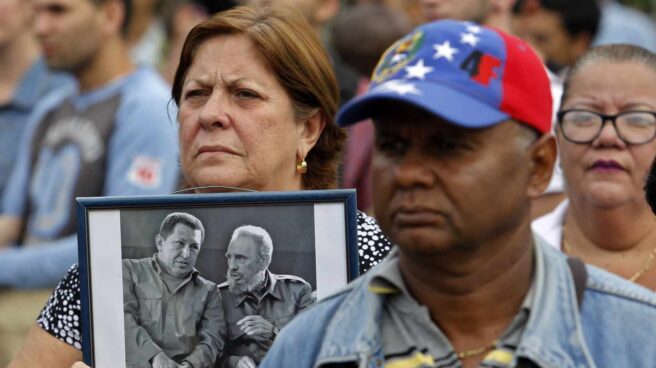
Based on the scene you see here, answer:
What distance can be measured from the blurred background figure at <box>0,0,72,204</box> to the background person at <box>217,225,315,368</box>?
5.15 m

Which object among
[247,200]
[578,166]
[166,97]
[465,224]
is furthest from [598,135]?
[166,97]

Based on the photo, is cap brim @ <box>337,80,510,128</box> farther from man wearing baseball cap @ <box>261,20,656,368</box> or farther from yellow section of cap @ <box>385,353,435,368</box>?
yellow section of cap @ <box>385,353,435,368</box>

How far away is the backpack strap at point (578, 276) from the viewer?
2.70 metres

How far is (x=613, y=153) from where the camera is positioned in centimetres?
481

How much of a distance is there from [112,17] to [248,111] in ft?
10.9

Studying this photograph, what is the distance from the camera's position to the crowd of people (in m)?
2.67

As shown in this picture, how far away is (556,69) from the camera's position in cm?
812

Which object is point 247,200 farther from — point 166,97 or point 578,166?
point 166,97

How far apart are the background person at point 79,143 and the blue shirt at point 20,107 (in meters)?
0.95

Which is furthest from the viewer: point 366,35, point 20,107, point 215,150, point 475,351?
point 20,107

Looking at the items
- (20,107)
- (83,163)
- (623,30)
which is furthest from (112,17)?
(623,30)

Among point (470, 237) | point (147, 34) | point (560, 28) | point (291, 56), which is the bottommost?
point (470, 237)

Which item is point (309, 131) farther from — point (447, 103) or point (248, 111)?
point (447, 103)

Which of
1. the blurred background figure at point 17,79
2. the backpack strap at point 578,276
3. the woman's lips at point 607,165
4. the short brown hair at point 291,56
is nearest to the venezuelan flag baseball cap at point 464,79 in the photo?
the backpack strap at point 578,276
